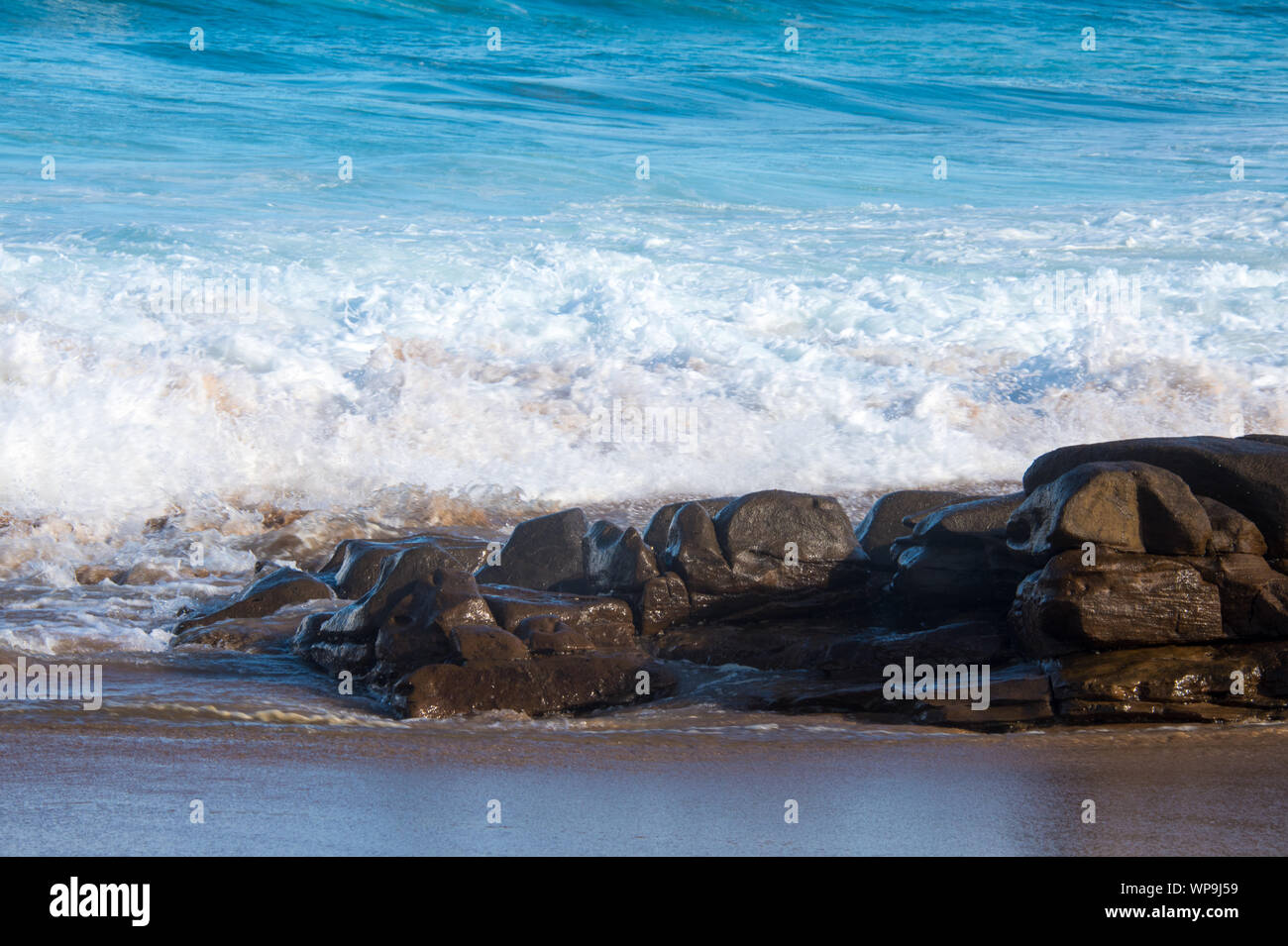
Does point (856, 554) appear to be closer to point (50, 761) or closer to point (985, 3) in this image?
point (50, 761)

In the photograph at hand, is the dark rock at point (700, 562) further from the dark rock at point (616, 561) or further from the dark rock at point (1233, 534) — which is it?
the dark rock at point (1233, 534)

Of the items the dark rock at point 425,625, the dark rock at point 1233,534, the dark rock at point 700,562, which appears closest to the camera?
the dark rock at point 1233,534

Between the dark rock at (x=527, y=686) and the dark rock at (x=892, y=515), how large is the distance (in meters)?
1.46

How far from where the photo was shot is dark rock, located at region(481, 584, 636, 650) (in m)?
4.88

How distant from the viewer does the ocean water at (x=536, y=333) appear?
425cm

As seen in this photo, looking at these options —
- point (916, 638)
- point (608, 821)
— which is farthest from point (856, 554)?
point (608, 821)

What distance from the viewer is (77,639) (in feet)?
17.1

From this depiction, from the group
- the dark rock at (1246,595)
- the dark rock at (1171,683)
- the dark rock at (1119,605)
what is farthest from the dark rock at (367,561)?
the dark rock at (1246,595)

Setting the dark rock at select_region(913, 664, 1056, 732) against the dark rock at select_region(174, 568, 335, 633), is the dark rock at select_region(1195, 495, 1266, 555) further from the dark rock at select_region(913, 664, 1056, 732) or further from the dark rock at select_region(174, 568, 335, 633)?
the dark rock at select_region(174, 568, 335, 633)

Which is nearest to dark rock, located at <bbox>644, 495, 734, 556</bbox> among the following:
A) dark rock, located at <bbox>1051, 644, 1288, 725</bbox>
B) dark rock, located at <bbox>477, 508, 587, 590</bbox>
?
dark rock, located at <bbox>477, 508, 587, 590</bbox>

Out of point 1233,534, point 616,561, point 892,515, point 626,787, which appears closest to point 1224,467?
point 1233,534

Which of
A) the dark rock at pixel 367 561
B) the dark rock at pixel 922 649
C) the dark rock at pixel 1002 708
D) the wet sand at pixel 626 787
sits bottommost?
the wet sand at pixel 626 787

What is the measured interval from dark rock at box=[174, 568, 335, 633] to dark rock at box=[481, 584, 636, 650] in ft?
3.09
